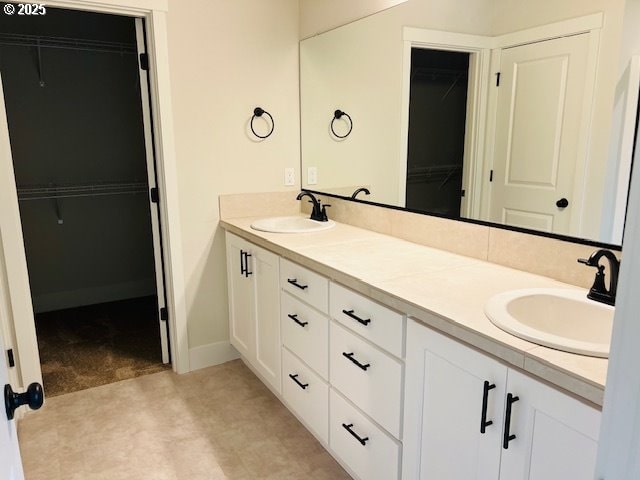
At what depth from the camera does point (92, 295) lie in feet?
13.1

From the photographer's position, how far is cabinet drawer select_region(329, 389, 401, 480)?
5.09 ft

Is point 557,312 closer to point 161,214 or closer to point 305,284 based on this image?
point 305,284

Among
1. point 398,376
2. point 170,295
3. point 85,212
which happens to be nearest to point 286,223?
point 170,295

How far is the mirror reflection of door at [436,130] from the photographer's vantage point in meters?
1.98

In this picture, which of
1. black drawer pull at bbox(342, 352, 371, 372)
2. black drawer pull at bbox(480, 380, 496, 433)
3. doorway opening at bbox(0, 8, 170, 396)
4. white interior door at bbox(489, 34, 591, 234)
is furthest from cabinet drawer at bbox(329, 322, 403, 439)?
doorway opening at bbox(0, 8, 170, 396)

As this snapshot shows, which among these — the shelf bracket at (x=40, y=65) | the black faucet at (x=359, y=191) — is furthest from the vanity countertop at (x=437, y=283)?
the shelf bracket at (x=40, y=65)

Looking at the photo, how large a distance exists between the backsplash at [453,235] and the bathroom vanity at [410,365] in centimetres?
5

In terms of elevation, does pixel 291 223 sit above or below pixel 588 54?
below

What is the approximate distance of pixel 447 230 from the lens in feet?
6.59

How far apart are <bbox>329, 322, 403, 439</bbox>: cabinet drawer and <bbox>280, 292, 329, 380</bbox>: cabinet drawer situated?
0.06 metres

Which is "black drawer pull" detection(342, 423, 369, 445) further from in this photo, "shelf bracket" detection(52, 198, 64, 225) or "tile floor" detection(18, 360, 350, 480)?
"shelf bracket" detection(52, 198, 64, 225)

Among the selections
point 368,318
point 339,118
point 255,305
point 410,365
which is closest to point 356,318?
point 368,318

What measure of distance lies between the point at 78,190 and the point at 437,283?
10.7 ft

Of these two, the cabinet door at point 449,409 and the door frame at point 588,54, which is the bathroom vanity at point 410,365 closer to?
the cabinet door at point 449,409
